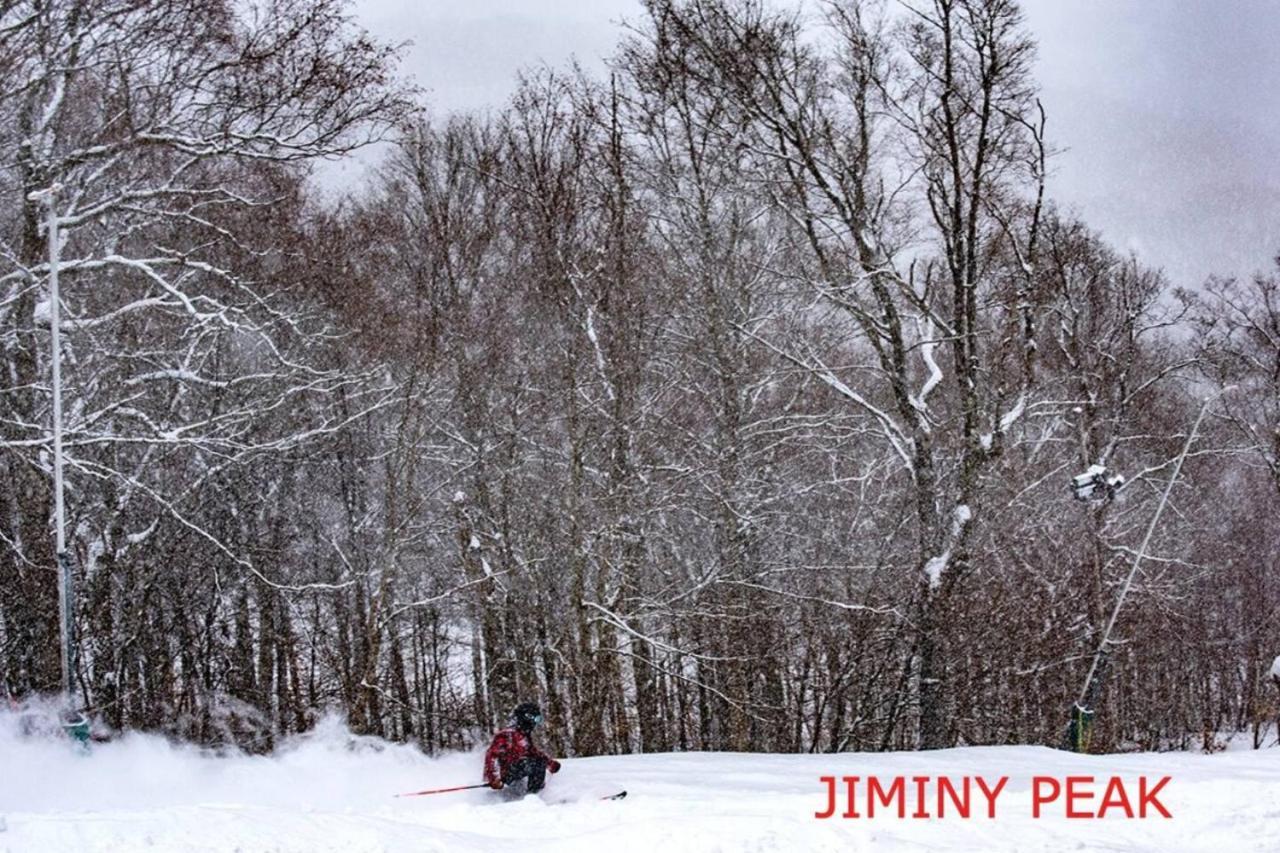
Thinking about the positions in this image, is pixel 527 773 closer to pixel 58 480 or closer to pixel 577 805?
pixel 577 805

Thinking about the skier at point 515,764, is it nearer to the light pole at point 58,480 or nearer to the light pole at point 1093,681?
the light pole at point 58,480

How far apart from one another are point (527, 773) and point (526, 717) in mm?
581

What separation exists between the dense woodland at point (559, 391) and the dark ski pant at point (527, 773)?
578 centimetres

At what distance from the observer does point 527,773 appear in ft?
34.8

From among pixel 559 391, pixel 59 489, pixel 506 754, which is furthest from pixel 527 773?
pixel 559 391

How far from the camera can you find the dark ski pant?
10602 mm

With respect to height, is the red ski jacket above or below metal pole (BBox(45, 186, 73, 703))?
below

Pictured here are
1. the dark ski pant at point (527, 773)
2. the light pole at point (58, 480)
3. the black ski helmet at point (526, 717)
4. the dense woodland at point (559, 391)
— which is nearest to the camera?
the dark ski pant at point (527, 773)

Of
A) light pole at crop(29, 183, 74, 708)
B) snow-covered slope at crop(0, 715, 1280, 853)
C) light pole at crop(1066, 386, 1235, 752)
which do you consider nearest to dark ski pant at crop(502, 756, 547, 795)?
snow-covered slope at crop(0, 715, 1280, 853)

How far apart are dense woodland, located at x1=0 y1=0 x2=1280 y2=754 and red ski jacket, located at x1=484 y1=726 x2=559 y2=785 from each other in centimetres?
552

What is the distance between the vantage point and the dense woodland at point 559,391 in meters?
14.6

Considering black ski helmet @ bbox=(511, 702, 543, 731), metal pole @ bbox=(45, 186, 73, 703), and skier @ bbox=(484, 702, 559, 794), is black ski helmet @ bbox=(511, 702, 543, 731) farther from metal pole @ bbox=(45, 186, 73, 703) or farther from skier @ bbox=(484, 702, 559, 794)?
metal pole @ bbox=(45, 186, 73, 703)

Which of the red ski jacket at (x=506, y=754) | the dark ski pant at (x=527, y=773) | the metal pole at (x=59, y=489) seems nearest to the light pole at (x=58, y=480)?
the metal pole at (x=59, y=489)

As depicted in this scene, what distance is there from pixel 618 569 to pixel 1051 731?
444 inches
